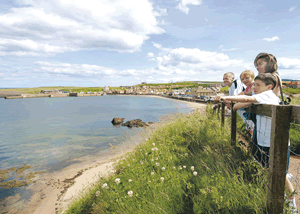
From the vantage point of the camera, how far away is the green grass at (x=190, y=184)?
9.02 ft

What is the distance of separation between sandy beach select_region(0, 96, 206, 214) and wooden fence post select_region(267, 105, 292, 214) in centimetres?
486

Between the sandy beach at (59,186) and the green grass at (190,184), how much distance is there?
71.6 inches

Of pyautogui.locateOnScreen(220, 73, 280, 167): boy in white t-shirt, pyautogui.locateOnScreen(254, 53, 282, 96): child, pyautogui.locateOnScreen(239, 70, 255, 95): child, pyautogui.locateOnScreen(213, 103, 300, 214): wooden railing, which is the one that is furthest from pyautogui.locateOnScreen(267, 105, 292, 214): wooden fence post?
pyautogui.locateOnScreen(239, 70, 255, 95): child

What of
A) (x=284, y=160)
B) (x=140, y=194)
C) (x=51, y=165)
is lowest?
(x=51, y=165)

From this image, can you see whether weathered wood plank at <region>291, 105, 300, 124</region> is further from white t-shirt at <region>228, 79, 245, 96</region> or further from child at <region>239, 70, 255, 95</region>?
white t-shirt at <region>228, 79, 245, 96</region>

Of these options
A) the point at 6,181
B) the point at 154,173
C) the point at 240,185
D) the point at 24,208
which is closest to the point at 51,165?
the point at 6,181

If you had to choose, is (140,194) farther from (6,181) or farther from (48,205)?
(6,181)

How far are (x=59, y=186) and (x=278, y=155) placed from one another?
36.6 feet

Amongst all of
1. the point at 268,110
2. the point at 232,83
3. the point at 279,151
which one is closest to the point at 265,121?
the point at 268,110

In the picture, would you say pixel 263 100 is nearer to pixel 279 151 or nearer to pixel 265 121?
pixel 265 121

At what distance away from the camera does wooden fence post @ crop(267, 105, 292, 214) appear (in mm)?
2061

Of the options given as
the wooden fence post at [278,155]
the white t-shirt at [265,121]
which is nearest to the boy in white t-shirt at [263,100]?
the white t-shirt at [265,121]

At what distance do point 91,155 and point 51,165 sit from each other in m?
3.11

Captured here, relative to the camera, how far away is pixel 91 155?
604 inches
